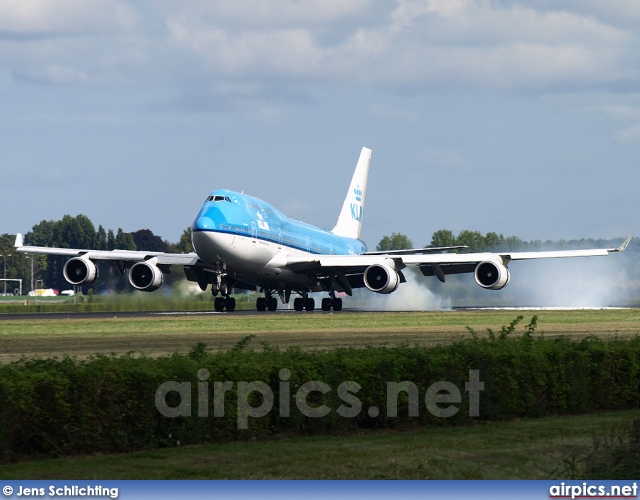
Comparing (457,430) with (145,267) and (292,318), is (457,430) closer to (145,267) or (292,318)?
(292,318)

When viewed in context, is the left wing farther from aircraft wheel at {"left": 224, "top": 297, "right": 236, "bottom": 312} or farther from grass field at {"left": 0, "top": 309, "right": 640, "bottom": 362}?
grass field at {"left": 0, "top": 309, "right": 640, "bottom": 362}

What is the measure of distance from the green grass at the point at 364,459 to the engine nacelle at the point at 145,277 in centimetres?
4322

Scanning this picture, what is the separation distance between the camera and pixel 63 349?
1230 inches

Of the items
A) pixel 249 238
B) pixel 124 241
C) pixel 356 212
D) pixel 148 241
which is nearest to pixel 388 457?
pixel 249 238

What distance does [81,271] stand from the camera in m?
60.9

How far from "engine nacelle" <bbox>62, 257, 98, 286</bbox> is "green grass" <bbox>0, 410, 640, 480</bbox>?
45.0 m

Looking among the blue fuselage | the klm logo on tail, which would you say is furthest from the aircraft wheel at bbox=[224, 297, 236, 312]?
the klm logo on tail

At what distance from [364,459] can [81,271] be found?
47.9m

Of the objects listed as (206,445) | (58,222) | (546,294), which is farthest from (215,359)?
(58,222)

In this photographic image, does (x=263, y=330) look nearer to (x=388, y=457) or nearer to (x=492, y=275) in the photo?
(x=492, y=275)

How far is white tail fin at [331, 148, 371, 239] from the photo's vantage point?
259ft

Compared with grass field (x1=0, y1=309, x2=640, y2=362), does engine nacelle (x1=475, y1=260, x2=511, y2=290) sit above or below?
above
